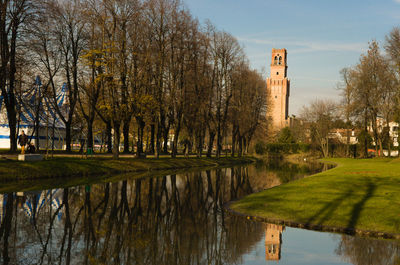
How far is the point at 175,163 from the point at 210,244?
33870mm

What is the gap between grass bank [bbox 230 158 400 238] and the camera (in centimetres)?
1295

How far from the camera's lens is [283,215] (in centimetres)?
1462

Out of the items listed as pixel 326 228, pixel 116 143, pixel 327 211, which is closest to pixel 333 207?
pixel 327 211

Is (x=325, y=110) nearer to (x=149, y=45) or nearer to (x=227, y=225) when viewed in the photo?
(x=149, y=45)

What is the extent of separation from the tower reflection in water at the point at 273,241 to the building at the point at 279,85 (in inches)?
6761

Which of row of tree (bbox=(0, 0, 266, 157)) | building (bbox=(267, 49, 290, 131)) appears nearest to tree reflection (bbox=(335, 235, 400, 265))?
row of tree (bbox=(0, 0, 266, 157))

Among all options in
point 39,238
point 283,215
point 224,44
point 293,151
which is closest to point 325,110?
point 293,151

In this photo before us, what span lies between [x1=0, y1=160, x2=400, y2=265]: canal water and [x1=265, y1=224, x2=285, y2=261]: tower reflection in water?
0.02m

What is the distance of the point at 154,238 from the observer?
11.1m

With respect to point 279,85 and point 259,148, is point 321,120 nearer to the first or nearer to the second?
point 259,148

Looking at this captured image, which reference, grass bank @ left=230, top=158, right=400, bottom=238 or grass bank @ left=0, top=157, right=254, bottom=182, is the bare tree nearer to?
grass bank @ left=0, top=157, right=254, bottom=182

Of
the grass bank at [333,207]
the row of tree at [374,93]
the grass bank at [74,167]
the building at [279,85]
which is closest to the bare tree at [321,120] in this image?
the row of tree at [374,93]

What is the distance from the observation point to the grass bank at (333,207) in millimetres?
12953

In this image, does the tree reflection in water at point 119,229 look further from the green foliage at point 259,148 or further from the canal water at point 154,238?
the green foliage at point 259,148
